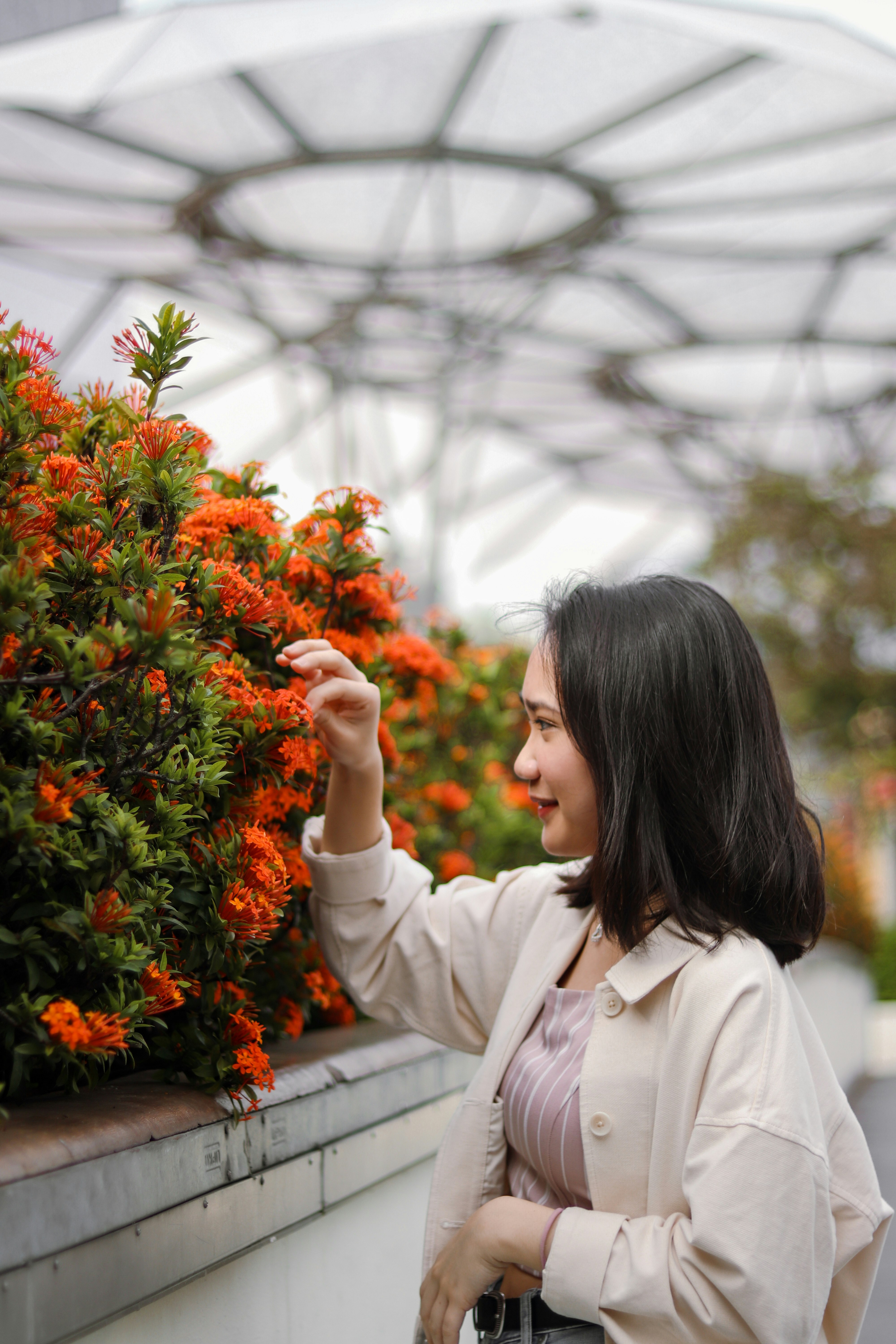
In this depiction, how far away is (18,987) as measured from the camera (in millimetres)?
1297

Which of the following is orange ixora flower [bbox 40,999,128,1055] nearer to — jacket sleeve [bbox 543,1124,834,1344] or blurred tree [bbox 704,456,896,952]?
jacket sleeve [bbox 543,1124,834,1344]

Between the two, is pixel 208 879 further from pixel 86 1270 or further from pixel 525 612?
pixel 525 612

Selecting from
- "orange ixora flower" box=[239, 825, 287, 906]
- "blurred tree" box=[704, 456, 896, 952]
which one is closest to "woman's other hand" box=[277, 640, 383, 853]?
"orange ixora flower" box=[239, 825, 287, 906]

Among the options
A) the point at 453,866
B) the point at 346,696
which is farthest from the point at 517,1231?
the point at 453,866

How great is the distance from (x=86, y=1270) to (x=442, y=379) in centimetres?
1413

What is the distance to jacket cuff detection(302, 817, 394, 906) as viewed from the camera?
1977 mm

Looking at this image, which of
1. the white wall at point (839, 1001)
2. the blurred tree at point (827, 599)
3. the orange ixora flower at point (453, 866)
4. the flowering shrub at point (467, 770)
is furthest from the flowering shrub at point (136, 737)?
the blurred tree at point (827, 599)

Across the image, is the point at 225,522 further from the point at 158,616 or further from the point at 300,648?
the point at 158,616

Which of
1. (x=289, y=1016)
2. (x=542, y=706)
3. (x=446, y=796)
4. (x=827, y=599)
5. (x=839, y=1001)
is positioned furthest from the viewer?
(x=827, y=599)

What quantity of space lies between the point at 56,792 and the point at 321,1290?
4.33ft

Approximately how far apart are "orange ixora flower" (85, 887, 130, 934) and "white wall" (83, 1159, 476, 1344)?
532 mm

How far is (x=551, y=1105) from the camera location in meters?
1.67

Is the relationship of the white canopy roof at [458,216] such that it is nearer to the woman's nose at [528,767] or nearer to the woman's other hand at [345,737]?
the woman's other hand at [345,737]

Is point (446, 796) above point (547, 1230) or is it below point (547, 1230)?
above
